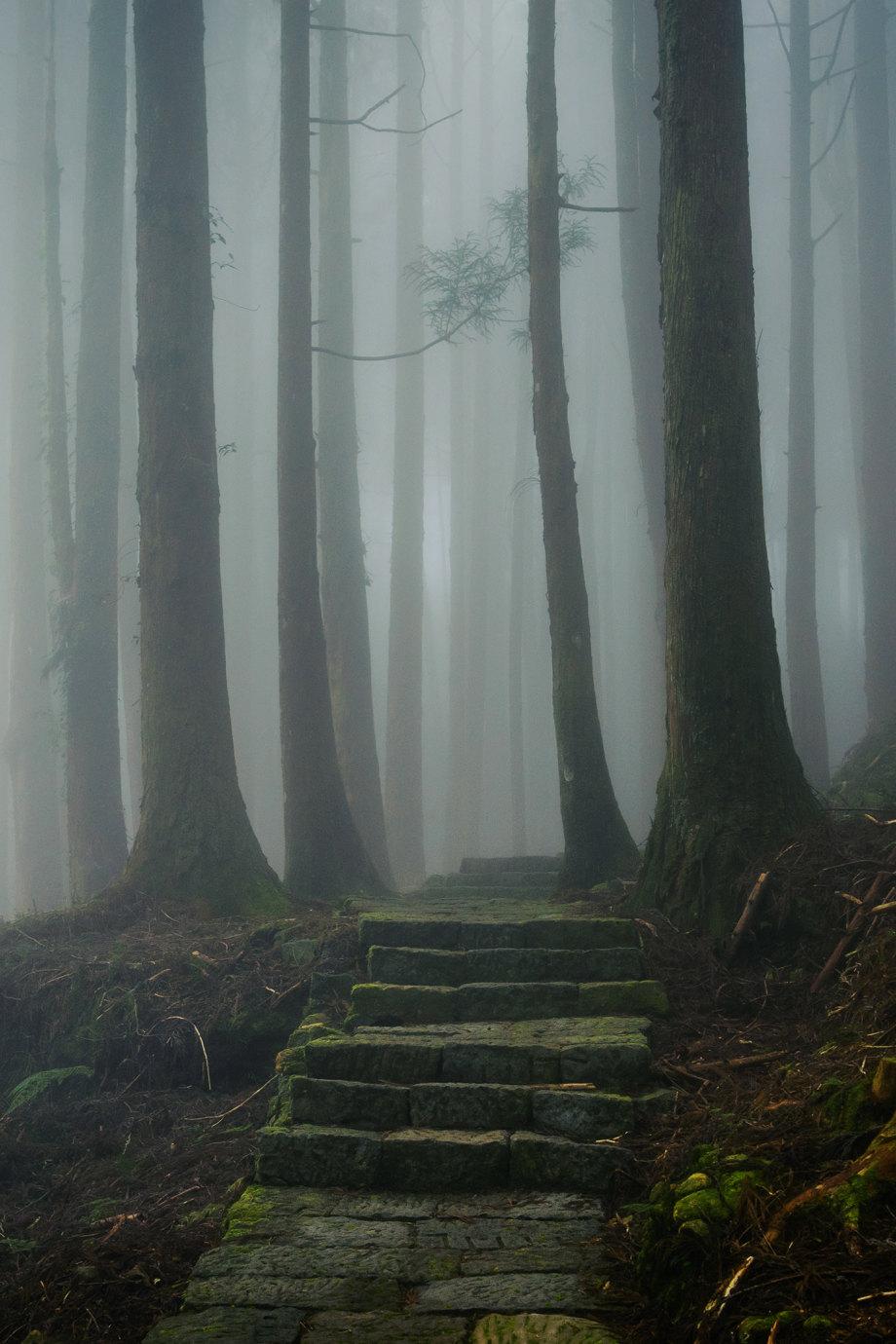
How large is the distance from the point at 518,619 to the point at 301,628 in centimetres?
1829

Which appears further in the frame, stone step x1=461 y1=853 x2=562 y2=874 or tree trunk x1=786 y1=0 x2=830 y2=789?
tree trunk x1=786 y1=0 x2=830 y2=789

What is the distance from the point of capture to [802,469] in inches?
617

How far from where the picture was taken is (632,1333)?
269 cm

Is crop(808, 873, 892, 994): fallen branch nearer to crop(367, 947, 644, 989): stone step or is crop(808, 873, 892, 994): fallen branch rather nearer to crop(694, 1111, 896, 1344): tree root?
crop(367, 947, 644, 989): stone step

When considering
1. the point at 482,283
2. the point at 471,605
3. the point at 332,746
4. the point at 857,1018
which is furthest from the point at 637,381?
the point at 471,605

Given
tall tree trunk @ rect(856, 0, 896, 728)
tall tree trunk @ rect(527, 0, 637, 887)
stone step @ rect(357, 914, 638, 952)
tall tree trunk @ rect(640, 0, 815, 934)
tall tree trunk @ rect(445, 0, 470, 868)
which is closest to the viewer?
stone step @ rect(357, 914, 638, 952)

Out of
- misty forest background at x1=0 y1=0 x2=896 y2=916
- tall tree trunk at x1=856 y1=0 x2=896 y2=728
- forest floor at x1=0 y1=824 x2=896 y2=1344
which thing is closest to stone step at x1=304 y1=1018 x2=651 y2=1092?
forest floor at x1=0 y1=824 x2=896 y2=1344

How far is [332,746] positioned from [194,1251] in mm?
6704

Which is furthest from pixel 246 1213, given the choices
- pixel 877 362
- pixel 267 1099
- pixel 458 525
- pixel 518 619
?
pixel 458 525

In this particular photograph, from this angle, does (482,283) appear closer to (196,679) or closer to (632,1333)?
(196,679)

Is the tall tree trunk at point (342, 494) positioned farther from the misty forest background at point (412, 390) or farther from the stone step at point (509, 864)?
the stone step at point (509, 864)

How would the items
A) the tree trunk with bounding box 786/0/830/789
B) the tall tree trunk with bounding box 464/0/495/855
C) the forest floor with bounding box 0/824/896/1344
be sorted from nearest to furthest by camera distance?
the forest floor with bounding box 0/824/896/1344 → the tree trunk with bounding box 786/0/830/789 → the tall tree trunk with bounding box 464/0/495/855

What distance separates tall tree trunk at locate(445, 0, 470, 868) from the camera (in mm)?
25617

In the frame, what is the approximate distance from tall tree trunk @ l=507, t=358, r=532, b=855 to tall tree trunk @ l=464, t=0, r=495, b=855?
958 millimetres
